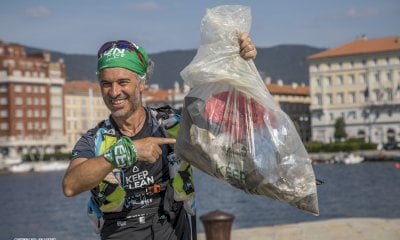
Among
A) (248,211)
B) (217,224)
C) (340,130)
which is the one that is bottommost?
(248,211)

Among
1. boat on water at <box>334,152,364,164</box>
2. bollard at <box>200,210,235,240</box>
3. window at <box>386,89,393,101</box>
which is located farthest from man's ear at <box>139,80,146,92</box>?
window at <box>386,89,393,101</box>

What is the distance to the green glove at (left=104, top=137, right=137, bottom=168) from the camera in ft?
8.50

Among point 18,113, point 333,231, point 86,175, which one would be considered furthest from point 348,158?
point 86,175

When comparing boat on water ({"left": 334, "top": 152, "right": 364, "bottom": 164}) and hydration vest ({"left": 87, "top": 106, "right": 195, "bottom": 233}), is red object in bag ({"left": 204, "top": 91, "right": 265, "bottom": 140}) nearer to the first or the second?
hydration vest ({"left": 87, "top": 106, "right": 195, "bottom": 233})

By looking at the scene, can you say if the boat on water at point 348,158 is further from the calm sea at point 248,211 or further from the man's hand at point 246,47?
the man's hand at point 246,47

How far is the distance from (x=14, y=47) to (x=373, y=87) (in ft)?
185

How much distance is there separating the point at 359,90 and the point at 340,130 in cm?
1013

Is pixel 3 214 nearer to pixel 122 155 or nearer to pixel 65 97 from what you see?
pixel 122 155

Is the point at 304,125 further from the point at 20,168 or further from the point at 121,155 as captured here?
the point at 121,155

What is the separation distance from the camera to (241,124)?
273 cm

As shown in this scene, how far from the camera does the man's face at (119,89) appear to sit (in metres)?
2.85

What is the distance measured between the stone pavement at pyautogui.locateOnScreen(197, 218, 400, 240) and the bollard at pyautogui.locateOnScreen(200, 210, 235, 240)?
388 cm

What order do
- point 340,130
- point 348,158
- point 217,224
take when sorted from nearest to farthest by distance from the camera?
point 217,224
point 348,158
point 340,130

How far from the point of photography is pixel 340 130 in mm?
103625
